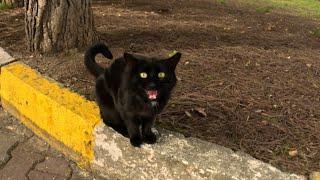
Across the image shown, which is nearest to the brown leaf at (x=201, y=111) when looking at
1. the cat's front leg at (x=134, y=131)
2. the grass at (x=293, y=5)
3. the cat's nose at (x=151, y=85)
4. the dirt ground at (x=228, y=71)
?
the dirt ground at (x=228, y=71)

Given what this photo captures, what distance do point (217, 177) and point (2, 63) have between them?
98.0 inches

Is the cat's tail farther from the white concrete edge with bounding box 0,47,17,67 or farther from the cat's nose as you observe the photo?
the white concrete edge with bounding box 0,47,17,67

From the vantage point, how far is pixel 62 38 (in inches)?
179

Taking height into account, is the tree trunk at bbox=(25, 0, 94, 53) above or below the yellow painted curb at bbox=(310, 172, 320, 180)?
above

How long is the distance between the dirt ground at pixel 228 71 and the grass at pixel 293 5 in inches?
92.6

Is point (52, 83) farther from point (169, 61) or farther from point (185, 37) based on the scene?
point (185, 37)

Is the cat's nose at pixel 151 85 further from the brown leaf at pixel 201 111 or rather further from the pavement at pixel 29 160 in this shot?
the pavement at pixel 29 160

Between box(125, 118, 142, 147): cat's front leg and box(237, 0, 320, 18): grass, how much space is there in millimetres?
5265

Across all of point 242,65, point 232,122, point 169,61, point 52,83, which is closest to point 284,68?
point 242,65

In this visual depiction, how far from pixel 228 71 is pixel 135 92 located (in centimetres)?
159

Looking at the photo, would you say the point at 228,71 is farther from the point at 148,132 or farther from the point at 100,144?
the point at 100,144

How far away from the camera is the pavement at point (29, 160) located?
11.3ft

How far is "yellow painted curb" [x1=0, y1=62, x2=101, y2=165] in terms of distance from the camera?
350 cm

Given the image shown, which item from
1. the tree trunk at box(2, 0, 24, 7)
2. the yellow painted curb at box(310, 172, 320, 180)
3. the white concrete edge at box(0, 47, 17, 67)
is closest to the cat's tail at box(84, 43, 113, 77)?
the white concrete edge at box(0, 47, 17, 67)
